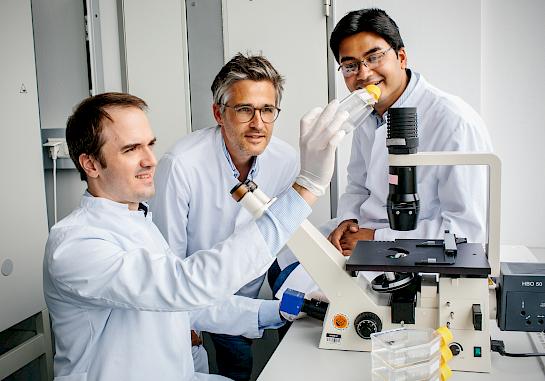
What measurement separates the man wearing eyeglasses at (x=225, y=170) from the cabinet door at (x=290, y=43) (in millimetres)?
448

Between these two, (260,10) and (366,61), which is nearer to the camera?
(366,61)

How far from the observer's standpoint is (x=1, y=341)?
208 centimetres

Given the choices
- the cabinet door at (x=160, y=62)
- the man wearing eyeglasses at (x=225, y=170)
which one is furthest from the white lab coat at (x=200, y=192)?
the cabinet door at (x=160, y=62)

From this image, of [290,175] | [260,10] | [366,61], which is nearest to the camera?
[366,61]

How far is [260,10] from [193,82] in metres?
0.45

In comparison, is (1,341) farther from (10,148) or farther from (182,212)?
(182,212)

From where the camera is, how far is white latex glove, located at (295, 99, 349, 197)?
102 centimetres

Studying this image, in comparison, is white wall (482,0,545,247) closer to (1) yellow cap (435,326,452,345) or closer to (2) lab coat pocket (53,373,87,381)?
(1) yellow cap (435,326,452,345)

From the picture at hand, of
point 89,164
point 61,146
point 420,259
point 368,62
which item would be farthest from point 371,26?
point 61,146

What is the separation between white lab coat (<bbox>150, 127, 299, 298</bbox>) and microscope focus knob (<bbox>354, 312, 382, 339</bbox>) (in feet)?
2.68

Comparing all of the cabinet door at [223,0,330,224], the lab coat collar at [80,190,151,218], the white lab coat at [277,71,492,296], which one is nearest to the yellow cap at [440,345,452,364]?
the white lab coat at [277,71,492,296]

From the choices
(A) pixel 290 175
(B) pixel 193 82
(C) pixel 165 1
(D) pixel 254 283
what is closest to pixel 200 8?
(C) pixel 165 1

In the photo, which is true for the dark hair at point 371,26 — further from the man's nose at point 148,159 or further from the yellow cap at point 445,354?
the yellow cap at point 445,354

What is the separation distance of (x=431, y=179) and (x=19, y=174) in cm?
139
